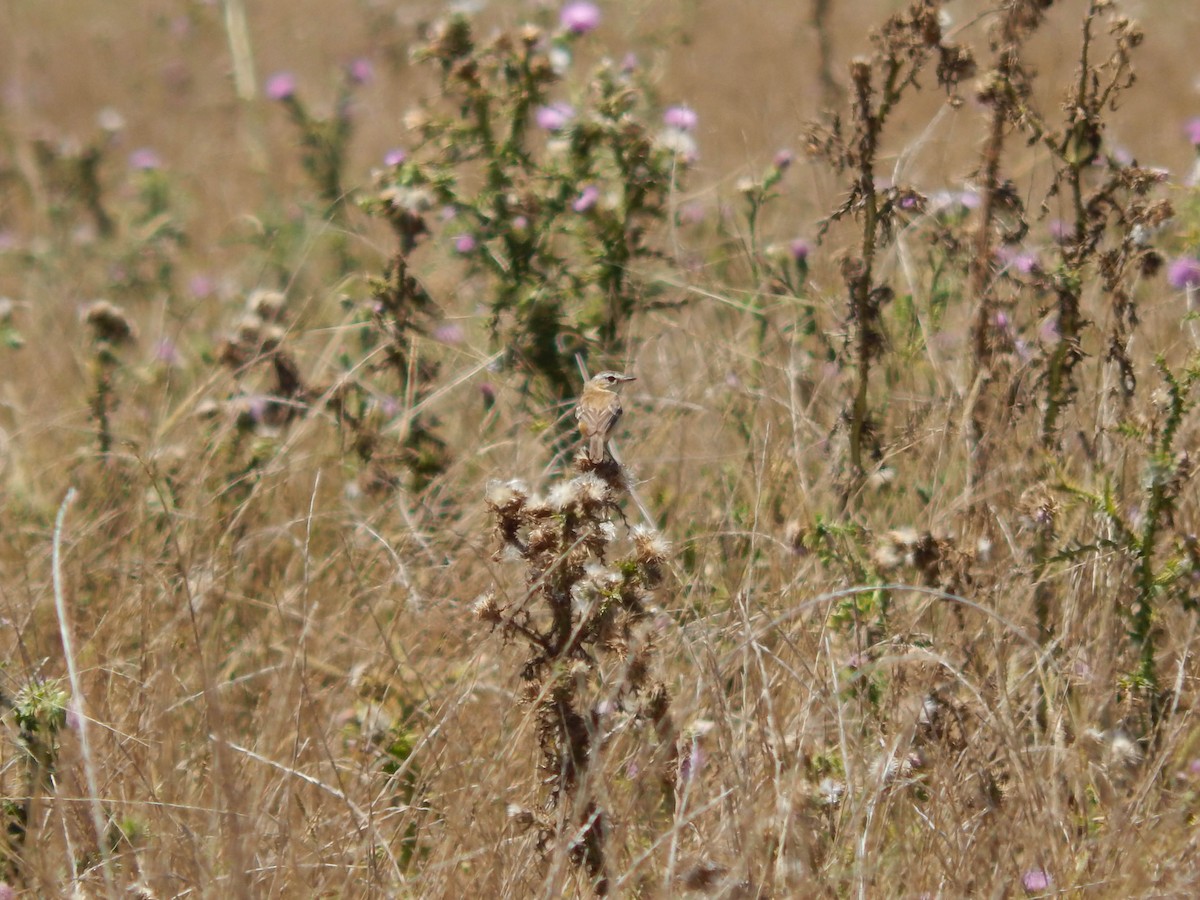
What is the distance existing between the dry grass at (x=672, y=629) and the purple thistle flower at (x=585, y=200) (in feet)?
0.75

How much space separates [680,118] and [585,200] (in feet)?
1.34

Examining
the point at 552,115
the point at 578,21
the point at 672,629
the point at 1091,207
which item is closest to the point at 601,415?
the point at 672,629

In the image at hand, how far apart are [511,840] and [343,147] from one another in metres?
3.63

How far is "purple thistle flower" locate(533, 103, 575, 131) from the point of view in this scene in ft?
10.5

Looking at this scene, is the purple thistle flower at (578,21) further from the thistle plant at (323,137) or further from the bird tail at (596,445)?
the bird tail at (596,445)

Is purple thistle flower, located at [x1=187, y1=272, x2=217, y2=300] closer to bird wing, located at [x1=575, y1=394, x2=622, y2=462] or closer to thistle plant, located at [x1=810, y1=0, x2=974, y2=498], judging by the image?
bird wing, located at [x1=575, y1=394, x2=622, y2=462]

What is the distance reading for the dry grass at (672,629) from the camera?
5.78 feet

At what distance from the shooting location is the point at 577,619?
5.77 ft

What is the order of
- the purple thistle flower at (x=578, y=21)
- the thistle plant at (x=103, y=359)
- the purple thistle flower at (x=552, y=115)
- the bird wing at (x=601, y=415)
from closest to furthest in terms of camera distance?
the bird wing at (x=601, y=415)
the thistle plant at (x=103, y=359)
the purple thistle flower at (x=552, y=115)
the purple thistle flower at (x=578, y=21)

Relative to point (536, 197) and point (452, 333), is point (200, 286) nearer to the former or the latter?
point (452, 333)

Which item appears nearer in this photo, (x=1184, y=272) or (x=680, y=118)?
(x=1184, y=272)

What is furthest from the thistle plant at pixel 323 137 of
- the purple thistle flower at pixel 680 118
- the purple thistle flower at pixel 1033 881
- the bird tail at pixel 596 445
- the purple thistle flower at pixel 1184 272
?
the purple thistle flower at pixel 1033 881

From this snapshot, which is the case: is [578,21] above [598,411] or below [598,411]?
above

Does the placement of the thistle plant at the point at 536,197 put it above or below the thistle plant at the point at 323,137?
below
